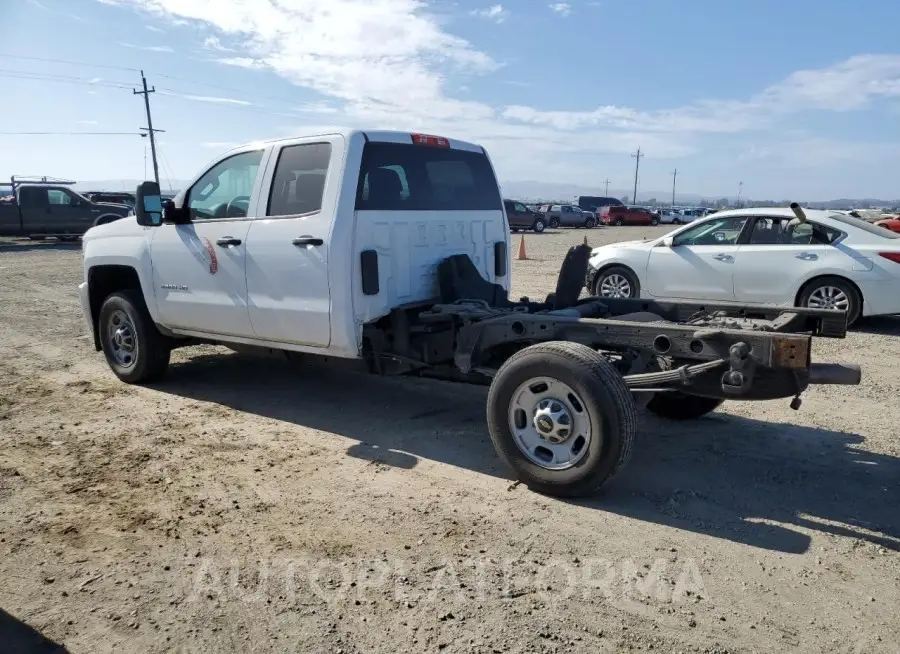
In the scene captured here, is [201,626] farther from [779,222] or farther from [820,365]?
[779,222]

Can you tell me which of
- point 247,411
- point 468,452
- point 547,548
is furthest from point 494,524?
point 247,411

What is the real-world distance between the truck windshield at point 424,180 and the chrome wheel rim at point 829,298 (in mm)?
5260

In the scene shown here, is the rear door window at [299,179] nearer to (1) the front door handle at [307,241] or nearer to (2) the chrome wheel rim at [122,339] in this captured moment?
(1) the front door handle at [307,241]

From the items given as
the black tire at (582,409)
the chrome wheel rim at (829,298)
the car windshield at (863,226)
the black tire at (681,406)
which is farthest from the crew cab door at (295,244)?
the car windshield at (863,226)

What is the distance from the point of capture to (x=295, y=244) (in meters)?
5.30

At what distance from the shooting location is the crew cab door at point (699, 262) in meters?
10.0

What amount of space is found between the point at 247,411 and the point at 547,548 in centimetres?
330

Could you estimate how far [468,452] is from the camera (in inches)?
203

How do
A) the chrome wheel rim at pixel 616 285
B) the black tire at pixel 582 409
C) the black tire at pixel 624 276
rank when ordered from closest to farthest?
the black tire at pixel 582 409 → the black tire at pixel 624 276 → the chrome wheel rim at pixel 616 285

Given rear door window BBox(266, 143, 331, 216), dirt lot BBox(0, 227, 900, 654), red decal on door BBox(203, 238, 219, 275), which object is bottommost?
dirt lot BBox(0, 227, 900, 654)

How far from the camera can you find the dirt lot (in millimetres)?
3080

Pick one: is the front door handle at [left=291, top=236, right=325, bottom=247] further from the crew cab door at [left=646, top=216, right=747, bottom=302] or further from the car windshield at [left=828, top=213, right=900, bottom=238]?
the car windshield at [left=828, top=213, right=900, bottom=238]

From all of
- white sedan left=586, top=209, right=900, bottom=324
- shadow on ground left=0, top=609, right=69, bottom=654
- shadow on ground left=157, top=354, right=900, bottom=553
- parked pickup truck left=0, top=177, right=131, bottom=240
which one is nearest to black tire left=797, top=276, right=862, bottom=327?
white sedan left=586, top=209, right=900, bottom=324

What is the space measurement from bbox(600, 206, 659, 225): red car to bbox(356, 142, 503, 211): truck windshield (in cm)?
4578
